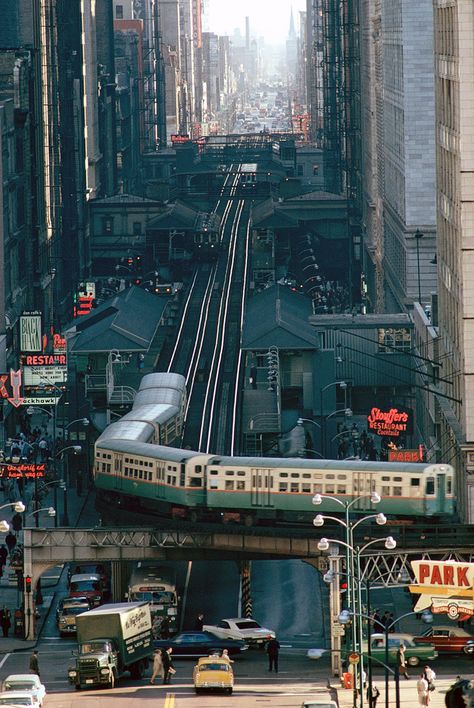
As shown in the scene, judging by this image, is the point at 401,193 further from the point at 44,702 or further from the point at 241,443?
the point at 44,702

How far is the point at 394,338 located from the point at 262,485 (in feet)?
132

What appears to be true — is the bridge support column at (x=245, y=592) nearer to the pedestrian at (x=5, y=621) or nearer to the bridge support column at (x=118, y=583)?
the bridge support column at (x=118, y=583)

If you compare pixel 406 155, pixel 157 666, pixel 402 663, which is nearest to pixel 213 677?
pixel 157 666

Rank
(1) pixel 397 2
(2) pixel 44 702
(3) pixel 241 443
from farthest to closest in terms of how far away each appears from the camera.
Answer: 1. (1) pixel 397 2
2. (3) pixel 241 443
3. (2) pixel 44 702

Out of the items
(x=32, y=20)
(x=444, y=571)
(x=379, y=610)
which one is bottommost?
(x=379, y=610)

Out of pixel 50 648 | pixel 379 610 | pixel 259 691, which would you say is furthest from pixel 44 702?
pixel 379 610

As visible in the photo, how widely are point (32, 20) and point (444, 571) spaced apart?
4315 inches

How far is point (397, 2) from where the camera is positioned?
137 metres

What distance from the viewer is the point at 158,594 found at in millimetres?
77188

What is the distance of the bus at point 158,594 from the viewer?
76500 millimetres

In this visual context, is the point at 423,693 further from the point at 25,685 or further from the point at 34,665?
the point at 34,665

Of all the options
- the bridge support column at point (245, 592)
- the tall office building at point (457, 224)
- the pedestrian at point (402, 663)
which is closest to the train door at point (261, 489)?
the bridge support column at point (245, 592)

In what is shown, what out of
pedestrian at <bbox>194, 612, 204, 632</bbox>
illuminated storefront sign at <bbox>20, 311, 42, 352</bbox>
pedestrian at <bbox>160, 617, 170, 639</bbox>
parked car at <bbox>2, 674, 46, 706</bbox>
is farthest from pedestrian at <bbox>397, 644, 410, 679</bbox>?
illuminated storefront sign at <bbox>20, 311, 42, 352</bbox>

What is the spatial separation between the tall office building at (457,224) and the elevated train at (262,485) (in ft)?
12.4
